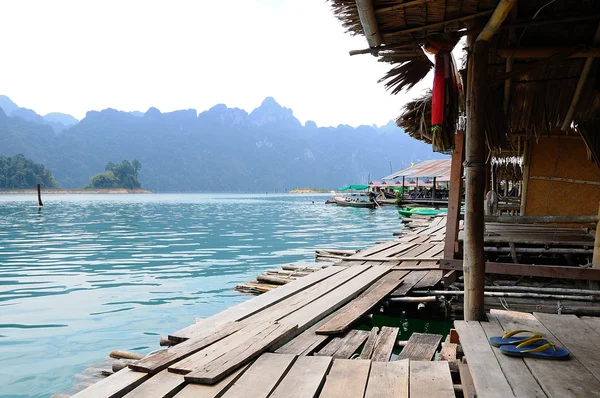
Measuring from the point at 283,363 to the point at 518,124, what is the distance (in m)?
4.11

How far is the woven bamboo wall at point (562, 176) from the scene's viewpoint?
870 centimetres

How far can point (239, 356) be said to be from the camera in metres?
3.57

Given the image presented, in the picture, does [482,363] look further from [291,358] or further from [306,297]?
[306,297]

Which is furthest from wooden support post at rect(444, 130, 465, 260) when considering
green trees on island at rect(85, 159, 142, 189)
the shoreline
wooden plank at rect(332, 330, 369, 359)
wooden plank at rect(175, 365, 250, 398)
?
green trees on island at rect(85, 159, 142, 189)

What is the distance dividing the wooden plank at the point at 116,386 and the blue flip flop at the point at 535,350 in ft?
7.82

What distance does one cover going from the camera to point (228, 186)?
19138cm

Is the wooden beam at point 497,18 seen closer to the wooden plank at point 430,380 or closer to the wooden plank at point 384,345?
the wooden plank at point 430,380

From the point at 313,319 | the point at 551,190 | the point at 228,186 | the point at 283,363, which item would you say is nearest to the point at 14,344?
the point at 313,319

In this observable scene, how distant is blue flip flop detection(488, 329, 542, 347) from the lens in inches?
112

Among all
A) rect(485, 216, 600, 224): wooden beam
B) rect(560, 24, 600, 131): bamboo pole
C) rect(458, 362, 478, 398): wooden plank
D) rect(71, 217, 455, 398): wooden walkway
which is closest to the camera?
rect(458, 362, 478, 398): wooden plank

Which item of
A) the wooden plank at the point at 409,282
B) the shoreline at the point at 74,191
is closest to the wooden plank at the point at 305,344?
the wooden plank at the point at 409,282

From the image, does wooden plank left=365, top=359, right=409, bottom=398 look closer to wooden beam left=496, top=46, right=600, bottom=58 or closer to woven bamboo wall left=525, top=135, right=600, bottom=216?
wooden beam left=496, top=46, right=600, bottom=58

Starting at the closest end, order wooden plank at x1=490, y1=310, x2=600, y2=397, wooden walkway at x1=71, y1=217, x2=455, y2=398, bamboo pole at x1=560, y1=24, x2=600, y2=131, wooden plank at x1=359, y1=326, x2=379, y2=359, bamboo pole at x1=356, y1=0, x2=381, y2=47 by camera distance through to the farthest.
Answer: wooden plank at x1=490, y1=310, x2=600, y2=397 → wooden walkway at x1=71, y1=217, x2=455, y2=398 → bamboo pole at x1=356, y1=0, x2=381, y2=47 → wooden plank at x1=359, y1=326, x2=379, y2=359 → bamboo pole at x1=560, y1=24, x2=600, y2=131

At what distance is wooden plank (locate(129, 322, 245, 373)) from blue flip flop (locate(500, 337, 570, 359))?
7.65 feet
